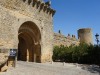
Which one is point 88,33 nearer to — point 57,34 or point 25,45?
point 57,34

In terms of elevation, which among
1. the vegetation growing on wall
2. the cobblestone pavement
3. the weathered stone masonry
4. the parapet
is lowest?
the cobblestone pavement

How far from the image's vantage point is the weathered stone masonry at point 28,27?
1271cm

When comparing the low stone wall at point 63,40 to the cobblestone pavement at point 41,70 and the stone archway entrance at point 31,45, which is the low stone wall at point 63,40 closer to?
the stone archway entrance at point 31,45

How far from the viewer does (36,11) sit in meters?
16.2

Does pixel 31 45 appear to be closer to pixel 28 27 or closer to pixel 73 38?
pixel 28 27

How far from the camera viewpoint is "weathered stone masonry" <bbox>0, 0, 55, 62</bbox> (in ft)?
41.7

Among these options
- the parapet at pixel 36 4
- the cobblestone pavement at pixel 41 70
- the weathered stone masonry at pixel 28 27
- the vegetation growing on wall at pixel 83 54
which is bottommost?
the cobblestone pavement at pixel 41 70

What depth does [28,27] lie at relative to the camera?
1581 centimetres

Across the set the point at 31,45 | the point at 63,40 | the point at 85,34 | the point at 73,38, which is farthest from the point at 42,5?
the point at 85,34

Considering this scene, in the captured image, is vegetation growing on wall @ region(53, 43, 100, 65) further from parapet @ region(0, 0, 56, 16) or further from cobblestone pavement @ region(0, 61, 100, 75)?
cobblestone pavement @ region(0, 61, 100, 75)

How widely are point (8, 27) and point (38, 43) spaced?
14.4 feet

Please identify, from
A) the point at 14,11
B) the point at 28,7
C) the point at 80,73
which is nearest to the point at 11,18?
the point at 14,11

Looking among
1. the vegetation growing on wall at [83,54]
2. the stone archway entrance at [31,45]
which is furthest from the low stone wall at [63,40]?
the stone archway entrance at [31,45]

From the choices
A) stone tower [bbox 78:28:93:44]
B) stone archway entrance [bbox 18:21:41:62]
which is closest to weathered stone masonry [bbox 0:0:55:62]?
stone archway entrance [bbox 18:21:41:62]
